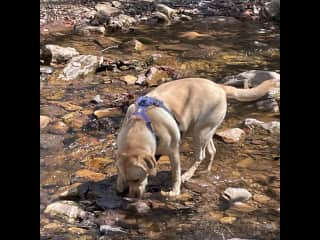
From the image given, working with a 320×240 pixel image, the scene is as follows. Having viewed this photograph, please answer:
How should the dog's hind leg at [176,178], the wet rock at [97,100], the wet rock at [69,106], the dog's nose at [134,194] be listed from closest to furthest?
the dog's nose at [134,194] → the dog's hind leg at [176,178] → the wet rock at [69,106] → the wet rock at [97,100]

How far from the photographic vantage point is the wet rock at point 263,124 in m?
7.76

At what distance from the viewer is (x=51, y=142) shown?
24.1 feet

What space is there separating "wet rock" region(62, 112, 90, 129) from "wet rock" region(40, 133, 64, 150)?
47 centimetres

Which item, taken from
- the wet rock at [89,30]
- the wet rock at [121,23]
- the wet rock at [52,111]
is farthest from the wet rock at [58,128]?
the wet rock at [121,23]

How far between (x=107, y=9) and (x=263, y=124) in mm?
9413

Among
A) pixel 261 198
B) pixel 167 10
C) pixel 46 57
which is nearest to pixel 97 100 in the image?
pixel 46 57

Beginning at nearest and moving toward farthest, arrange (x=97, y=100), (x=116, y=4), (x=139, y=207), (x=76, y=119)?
(x=139, y=207) < (x=76, y=119) < (x=97, y=100) < (x=116, y=4)

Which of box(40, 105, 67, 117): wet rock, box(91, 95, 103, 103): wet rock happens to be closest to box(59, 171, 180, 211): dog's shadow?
box(40, 105, 67, 117): wet rock

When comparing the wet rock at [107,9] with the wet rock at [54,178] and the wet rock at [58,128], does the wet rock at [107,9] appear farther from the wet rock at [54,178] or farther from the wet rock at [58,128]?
the wet rock at [54,178]

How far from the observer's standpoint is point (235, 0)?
18219mm

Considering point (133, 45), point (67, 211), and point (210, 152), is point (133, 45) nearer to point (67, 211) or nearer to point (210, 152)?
point (210, 152)

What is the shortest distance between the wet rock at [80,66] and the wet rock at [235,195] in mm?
5118
